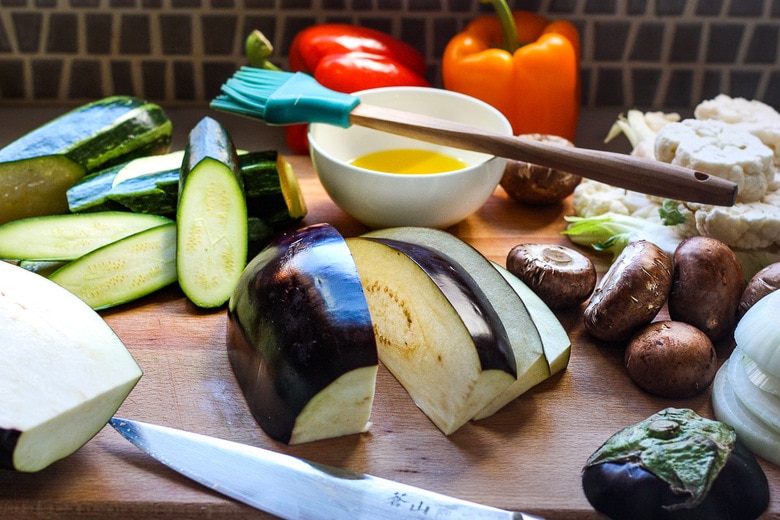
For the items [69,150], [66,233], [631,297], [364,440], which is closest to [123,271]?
[66,233]

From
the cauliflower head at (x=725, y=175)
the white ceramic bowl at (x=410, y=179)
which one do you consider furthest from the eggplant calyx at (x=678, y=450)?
the white ceramic bowl at (x=410, y=179)

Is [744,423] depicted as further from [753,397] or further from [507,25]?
[507,25]

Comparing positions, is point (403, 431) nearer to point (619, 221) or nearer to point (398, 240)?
point (398, 240)

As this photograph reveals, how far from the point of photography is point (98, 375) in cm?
114

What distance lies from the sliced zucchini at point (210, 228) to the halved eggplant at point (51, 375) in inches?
11.3

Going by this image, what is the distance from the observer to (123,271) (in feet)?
4.99

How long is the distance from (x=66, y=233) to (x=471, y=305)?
0.89 metres

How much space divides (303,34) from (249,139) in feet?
1.19

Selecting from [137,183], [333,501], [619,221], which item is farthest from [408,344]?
[137,183]

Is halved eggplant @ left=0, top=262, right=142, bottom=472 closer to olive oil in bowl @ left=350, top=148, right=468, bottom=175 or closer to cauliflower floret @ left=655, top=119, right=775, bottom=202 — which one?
olive oil in bowl @ left=350, top=148, right=468, bottom=175

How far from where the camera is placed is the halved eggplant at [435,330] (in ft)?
4.01

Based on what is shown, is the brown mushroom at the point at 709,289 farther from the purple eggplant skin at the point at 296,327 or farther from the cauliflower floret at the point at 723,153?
the purple eggplant skin at the point at 296,327

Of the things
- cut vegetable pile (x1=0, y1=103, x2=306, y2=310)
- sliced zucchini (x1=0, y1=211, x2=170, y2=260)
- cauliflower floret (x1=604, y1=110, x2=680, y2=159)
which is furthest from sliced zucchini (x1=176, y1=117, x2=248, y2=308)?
cauliflower floret (x1=604, y1=110, x2=680, y2=159)

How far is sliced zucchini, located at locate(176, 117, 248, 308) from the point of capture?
1516 mm
